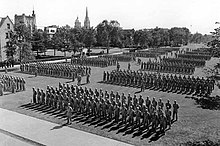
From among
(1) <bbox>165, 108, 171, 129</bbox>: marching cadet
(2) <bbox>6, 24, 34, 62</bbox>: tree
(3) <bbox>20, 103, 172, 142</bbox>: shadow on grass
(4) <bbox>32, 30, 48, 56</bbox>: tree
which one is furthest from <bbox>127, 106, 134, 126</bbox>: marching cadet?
(4) <bbox>32, 30, 48, 56</bbox>: tree

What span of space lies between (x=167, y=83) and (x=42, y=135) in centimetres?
1412

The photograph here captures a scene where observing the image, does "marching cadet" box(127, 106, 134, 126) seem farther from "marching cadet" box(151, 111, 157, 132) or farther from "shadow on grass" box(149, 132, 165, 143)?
"shadow on grass" box(149, 132, 165, 143)

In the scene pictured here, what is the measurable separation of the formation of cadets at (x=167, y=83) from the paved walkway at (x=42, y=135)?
36.4 feet

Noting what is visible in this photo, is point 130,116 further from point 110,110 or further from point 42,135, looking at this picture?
point 42,135

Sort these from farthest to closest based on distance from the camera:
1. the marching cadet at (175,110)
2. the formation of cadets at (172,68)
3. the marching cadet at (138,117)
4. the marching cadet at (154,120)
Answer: the formation of cadets at (172,68) → the marching cadet at (175,110) → the marching cadet at (138,117) → the marching cadet at (154,120)

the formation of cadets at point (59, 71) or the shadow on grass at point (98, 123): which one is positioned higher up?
the formation of cadets at point (59, 71)

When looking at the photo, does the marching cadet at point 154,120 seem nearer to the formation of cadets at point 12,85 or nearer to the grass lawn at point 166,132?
the grass lawn at point 166,132

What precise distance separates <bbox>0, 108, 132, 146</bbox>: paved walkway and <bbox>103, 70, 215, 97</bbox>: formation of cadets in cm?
1110

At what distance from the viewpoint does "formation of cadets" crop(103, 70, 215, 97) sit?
70.8ft

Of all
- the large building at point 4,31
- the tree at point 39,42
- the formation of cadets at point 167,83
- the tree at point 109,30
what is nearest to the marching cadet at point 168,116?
the formation of cadets at point 167,83

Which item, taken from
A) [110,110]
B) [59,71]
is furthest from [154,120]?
[59,71]

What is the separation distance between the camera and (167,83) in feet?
75.4

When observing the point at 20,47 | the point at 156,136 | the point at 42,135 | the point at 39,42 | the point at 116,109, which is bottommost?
the point at 156,136

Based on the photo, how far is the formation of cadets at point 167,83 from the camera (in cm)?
2159
